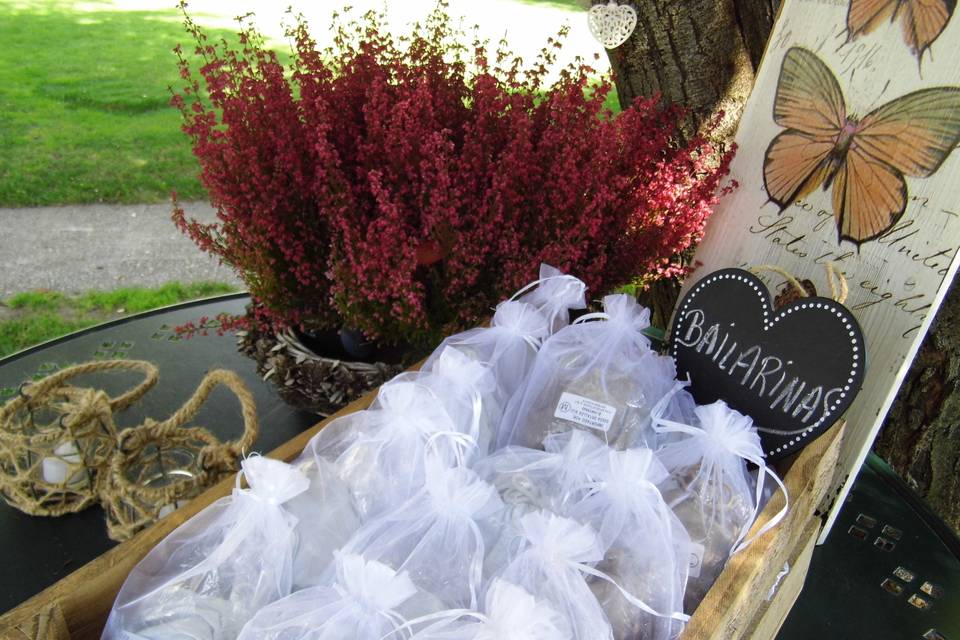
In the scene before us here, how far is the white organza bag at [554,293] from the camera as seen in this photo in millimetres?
1020

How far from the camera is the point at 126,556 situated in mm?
740

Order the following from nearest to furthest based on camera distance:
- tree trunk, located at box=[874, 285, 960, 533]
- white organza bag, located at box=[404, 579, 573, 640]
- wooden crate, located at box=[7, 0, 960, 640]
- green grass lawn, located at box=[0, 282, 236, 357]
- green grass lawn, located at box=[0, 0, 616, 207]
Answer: white organza bag, located at box=[404, 579, 573, 640]
wooden crate, located at box=[7, 0, 960, 640]
tree trunk, located at box=[874, 285, 960, 533]
green grass lawn, located at box=[0, 282, 236, 357]
green grass lawn, located at box=[0, 0, 616, 207]

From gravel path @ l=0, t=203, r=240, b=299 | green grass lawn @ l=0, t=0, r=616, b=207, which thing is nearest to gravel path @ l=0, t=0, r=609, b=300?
gravel path @ l=0, t=203, r=240, b=299

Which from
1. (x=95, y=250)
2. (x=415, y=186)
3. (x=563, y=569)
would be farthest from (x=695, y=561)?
(x=95, y=250)

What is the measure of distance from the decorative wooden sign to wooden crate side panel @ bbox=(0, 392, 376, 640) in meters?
0.90

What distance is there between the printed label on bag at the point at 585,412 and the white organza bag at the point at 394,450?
0.48 ft

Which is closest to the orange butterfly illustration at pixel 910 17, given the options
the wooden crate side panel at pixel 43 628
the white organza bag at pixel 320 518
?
the white organza bag at pixel 320 518

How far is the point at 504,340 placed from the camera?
3.28ft

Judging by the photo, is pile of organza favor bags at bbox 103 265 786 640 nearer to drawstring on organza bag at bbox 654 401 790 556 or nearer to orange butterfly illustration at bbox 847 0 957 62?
drawstring on organza bag at bbox 654 401 790 556

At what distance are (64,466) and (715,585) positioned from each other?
0.88 m

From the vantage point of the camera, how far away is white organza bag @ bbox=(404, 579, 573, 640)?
2.03ft

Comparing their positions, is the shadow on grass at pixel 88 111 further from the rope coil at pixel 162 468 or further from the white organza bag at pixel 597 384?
the white organza bag at pixel 597 384

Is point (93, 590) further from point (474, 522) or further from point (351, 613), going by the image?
point (474, 522)

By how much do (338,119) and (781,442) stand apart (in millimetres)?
769
